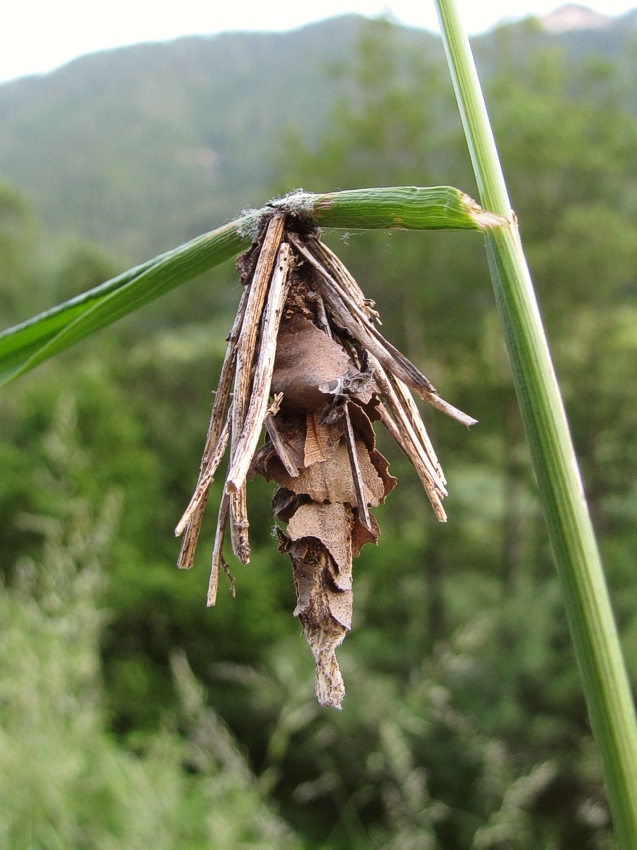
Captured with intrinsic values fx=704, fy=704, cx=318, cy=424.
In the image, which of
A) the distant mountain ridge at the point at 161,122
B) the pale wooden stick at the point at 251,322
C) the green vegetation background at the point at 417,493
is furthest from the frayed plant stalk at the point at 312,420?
the distant mountain ridge at the point at 161,122

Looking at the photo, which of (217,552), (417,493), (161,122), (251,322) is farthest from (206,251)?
(161,122)

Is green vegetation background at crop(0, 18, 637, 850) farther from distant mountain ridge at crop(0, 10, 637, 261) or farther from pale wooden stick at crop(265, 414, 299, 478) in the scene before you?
distant mountain ridge at crop(0, 10, 637, 261)

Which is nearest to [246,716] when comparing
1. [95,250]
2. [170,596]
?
[170,596]

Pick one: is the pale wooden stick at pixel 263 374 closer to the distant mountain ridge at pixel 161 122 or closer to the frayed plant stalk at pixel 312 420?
the frayed plant stalk at pixel 312 420

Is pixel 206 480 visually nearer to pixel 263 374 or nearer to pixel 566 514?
pixel 263 374

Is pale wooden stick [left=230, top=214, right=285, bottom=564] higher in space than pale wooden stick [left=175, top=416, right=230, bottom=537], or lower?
higher

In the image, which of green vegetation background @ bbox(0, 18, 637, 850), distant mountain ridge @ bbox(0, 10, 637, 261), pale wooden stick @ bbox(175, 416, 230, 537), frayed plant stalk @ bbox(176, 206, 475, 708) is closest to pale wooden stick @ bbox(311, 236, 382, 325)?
frayed plant stalk @ bbox(176, 206, 475, 708)

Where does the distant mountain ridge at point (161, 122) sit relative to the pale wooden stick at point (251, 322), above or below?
above
